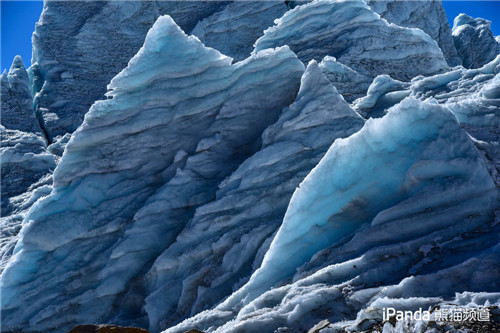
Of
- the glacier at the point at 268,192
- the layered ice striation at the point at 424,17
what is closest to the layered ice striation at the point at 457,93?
the glacier at the point at 268,192

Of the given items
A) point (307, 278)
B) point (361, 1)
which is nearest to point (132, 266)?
point (307, 278)

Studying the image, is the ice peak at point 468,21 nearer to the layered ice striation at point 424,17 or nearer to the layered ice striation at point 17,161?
the layered ice striation at point 424,17

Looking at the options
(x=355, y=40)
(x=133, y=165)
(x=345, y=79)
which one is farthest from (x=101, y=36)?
(x=133, y=165)

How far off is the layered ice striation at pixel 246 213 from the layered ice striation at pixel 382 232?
5.27ft

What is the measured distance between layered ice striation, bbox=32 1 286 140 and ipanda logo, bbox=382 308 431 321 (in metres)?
20.7

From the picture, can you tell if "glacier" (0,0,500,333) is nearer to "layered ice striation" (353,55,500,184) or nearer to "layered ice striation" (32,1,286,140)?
"layered ice striation" (353,55,500,184)

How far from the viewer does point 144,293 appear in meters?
9.14

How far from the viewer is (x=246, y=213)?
8875mm

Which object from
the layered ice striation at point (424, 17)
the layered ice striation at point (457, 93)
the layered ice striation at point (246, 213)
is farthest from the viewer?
the layered ice striation at point (424, 17)

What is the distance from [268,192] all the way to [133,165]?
3563 millimetres

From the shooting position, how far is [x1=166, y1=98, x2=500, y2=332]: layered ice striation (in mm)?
4926

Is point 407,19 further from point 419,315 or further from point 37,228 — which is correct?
point 419,315

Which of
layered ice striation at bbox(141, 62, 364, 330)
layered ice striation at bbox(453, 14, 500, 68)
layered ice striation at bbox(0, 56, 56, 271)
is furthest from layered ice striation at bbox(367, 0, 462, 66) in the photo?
layered ice striation at bbox(0, 56, 56, 271)

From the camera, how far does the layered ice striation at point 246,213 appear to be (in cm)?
824
